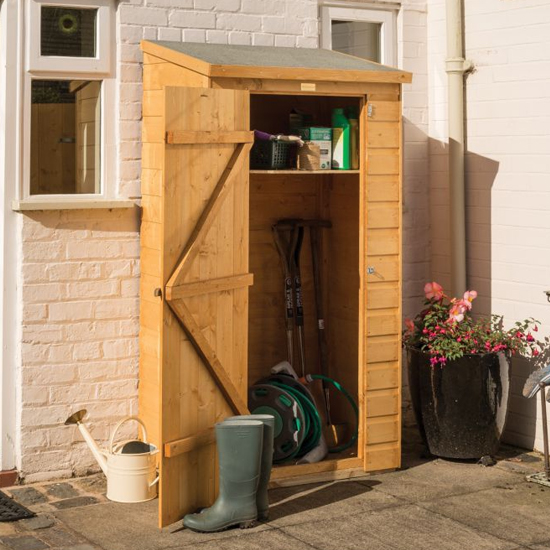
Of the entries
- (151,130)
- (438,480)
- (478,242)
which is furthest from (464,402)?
(151,130)

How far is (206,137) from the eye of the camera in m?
5.59

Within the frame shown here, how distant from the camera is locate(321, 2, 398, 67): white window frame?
708cm

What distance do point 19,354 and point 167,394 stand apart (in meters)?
1.10

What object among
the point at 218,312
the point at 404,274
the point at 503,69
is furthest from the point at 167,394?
the point at 503,69

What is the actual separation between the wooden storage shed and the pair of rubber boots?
20 centimetres

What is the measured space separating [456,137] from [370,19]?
38.0 inches

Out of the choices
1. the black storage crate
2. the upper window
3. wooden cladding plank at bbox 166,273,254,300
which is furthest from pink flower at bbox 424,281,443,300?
the upper window

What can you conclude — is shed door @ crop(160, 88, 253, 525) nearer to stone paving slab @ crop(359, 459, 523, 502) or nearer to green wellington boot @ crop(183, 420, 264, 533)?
green wellington boot @ crop(183, 420, 264, 533)

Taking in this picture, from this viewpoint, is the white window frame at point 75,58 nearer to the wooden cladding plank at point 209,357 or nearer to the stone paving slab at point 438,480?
the wooden cladding plank at point 209,357

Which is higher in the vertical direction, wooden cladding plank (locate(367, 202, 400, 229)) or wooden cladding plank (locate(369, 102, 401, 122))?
wooden cladding plank (locate(369, 102, 401, 122))

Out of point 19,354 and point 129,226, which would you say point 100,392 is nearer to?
point 19,354

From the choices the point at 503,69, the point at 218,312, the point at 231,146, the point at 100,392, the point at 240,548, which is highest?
the point at 503,69

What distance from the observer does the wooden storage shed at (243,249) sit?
5.55 m

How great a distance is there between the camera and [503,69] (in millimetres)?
6980
